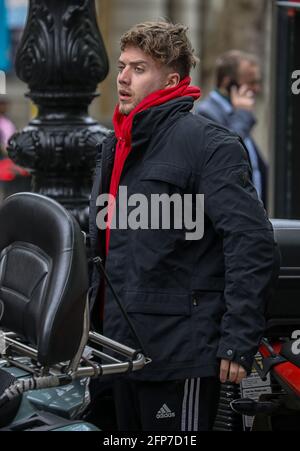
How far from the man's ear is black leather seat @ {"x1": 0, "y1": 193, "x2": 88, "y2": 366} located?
0.61 m

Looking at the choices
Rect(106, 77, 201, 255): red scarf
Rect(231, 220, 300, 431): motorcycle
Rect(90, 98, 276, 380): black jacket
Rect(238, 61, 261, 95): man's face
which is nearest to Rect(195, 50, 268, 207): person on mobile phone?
Rect(238, 61, 261, 95): man's face

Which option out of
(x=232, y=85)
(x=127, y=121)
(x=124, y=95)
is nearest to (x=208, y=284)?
(x=127, y=121)

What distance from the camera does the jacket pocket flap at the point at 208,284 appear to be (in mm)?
3660

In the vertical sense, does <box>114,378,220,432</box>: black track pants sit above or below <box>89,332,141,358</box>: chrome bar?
below

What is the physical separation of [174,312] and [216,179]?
0.44 m

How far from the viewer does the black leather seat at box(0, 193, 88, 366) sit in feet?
10.9

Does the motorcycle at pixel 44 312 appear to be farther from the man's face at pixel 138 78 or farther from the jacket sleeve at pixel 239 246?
the man's face at pixel 138 78

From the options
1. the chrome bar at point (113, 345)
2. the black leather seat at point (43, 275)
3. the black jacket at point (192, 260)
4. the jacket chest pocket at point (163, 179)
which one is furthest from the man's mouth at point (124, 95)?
the chrome bar at point (113, 345)

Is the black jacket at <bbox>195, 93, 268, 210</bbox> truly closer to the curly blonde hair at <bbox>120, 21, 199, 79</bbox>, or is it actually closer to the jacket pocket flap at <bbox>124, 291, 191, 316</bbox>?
the curly blonde hair at <bbox>120, 21, 199, 79</bbox>

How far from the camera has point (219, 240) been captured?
3.74m

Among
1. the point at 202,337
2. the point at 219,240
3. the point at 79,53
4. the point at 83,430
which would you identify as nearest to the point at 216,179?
the point at 219,240

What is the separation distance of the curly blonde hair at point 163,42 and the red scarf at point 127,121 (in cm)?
7
